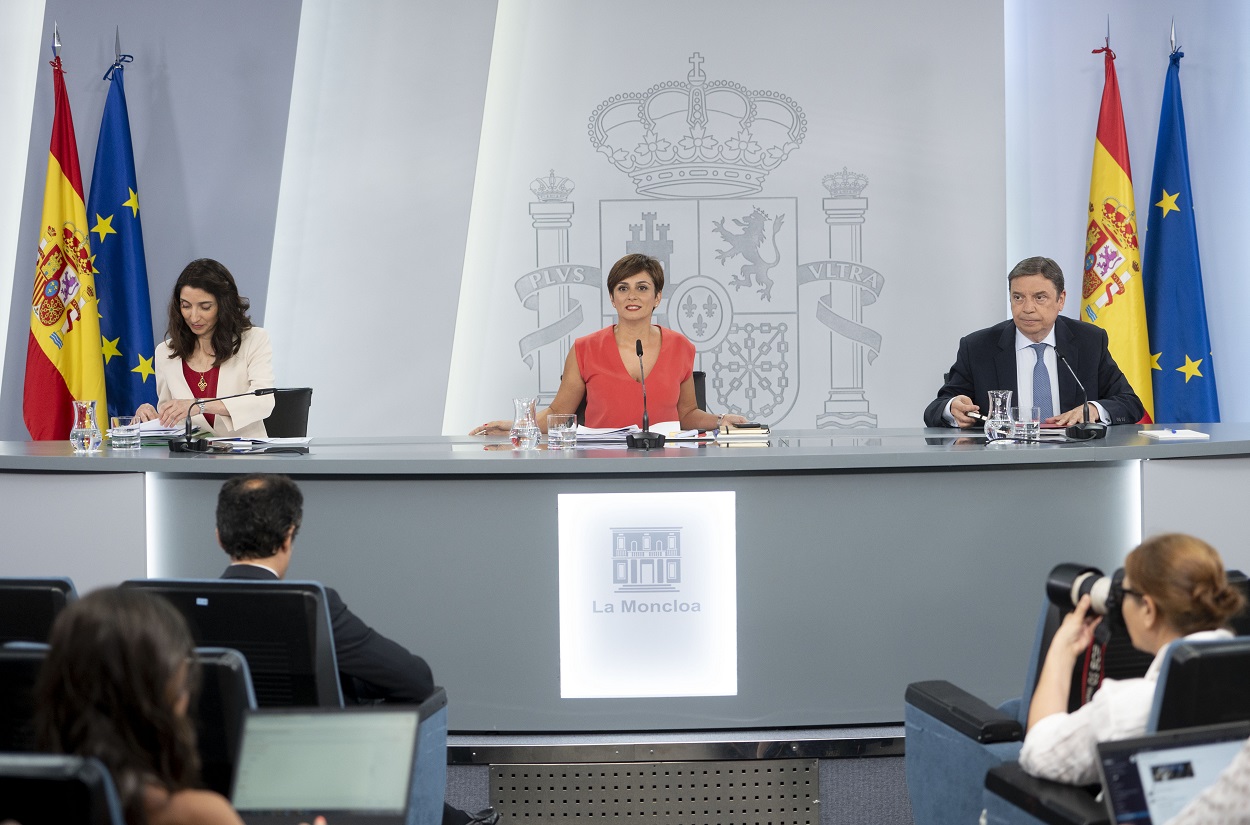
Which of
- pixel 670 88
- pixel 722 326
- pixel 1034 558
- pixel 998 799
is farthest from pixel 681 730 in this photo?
pixel 670 88

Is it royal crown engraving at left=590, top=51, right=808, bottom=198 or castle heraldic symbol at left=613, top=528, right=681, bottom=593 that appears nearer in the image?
castle heraldic symbol at left=613, top=528, right=681, bottom=593

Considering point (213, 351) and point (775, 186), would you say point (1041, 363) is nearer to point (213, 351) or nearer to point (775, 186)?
point (775, 186)

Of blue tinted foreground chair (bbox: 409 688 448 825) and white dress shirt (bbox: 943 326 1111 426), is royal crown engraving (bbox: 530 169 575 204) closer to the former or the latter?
white dress shirt (bbox: 943 326 1111 426)

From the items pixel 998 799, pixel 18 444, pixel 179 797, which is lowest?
pixel 998 799

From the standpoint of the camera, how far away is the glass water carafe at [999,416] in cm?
330

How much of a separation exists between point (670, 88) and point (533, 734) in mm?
3503

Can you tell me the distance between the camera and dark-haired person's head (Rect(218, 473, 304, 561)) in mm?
2137

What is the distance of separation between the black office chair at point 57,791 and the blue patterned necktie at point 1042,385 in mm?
3413

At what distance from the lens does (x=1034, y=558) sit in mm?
3152

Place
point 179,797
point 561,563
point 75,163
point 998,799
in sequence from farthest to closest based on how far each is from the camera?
point 75,163
point 561,563
point 998,799
point 179,797

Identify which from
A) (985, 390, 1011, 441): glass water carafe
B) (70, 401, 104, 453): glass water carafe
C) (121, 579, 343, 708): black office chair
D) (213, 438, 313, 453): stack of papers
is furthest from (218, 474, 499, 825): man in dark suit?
(985, 390, 1011, 441): glass water carafe

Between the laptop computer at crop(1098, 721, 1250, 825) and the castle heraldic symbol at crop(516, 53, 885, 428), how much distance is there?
13.8ft

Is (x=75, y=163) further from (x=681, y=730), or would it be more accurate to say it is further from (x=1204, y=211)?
(x=1204, y=211)

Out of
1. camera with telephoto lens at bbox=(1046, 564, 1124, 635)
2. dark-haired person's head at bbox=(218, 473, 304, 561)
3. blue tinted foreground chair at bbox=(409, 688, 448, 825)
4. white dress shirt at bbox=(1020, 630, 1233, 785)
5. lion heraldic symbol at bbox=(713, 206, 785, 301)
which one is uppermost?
lion heraldic symbol at bbox=(713, 206, 785, 301)
